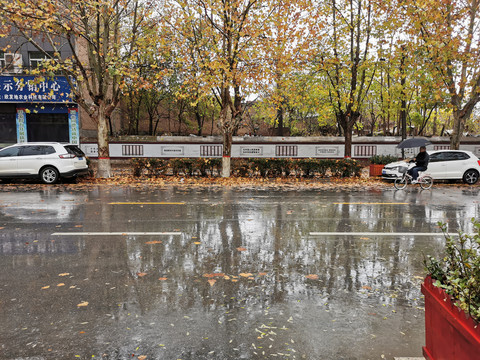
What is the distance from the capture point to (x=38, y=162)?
16.2 meters

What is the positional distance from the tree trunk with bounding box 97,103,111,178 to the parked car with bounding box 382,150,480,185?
12.9 metres

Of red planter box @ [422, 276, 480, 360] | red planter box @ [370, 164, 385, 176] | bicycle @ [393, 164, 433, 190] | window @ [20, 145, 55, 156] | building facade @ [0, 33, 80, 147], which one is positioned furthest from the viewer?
building facade @ [0, 33, 80, 147]

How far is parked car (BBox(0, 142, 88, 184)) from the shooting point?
Answer: 53.1ft

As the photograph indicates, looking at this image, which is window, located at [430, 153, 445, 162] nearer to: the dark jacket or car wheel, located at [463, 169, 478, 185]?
car wheel, located at [463, 169, 478, 185]

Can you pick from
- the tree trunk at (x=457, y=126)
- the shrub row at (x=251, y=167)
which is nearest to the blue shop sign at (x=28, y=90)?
the shrub row at (x=251, y=167)

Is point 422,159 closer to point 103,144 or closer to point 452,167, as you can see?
point 452,167

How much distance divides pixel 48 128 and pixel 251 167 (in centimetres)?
1468

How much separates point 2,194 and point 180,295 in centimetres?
1139

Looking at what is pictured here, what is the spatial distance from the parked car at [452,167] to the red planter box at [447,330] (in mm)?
15258

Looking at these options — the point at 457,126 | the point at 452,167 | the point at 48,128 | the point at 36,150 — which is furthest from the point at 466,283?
the point at 48,128

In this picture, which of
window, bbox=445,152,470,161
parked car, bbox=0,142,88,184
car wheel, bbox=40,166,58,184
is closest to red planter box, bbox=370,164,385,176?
window, bbox=445,152,470,161

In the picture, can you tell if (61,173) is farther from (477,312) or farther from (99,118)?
(477,312)

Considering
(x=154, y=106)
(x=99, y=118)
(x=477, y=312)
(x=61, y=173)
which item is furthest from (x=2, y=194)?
(x=154, y=106)

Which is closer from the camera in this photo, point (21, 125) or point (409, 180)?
point (409, 180)
